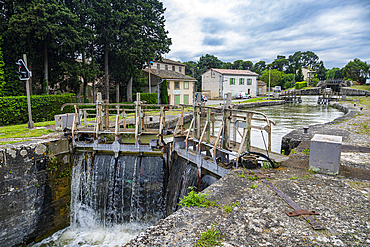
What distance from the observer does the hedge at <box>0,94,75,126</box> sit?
45.8 ft

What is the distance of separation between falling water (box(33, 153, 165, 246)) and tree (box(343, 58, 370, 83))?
82959mm

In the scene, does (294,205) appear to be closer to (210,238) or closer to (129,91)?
(210,238)

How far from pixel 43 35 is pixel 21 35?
138 centimetres

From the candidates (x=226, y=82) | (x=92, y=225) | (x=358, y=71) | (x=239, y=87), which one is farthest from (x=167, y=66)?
(x=358, y=71)

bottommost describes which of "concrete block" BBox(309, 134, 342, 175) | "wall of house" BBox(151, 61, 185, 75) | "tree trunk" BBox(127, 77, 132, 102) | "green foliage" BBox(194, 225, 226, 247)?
"green foliage" BBox(194, 225, 226, 247)

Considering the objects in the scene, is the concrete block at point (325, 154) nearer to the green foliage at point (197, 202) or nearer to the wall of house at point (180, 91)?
the green foliage at point (197, 202)

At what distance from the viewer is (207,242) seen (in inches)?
114

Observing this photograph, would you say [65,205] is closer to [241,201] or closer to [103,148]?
[103,148]

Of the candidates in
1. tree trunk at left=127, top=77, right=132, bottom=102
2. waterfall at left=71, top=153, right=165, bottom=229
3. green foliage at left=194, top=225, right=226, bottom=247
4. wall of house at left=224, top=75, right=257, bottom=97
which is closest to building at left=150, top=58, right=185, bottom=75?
wall of house at left=224, top=75, right=257, bottom=97

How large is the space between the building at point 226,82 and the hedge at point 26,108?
33.9m

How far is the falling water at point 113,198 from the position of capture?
7.63 m

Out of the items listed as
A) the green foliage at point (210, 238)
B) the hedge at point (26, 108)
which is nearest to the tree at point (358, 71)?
the hedge at point (26, 108)

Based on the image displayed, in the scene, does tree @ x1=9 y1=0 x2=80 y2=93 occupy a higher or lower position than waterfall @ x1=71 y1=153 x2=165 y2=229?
higher

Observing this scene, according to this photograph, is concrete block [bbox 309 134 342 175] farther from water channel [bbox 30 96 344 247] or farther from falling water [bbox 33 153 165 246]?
water channel [bbox 30 96 344 247]
